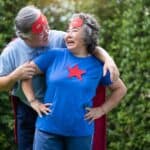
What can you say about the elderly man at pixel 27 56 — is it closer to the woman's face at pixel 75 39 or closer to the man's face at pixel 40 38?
the man's face at pixel 40 38

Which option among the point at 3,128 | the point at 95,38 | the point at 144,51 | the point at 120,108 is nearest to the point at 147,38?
the point at 144,51

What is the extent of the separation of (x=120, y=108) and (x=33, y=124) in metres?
2.06

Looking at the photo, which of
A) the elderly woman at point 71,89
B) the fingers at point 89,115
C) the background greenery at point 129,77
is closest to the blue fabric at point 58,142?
the elderly woman at point 71,89

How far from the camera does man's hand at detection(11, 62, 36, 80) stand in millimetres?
4754

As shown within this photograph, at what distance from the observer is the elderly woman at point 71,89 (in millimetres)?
4633

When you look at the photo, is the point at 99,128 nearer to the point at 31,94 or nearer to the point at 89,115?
the point at 89,115

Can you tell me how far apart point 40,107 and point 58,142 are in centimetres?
27

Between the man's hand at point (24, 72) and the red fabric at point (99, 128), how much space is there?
59 cm

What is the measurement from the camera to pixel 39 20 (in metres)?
4.76

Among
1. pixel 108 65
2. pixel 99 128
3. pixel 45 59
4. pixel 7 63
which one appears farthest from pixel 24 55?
pixel 99 128

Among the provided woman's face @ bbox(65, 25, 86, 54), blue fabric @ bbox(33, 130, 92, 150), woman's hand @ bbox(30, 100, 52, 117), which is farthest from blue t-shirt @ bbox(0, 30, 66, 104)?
blue fabric @ bbox(33, 130, 92, 150)

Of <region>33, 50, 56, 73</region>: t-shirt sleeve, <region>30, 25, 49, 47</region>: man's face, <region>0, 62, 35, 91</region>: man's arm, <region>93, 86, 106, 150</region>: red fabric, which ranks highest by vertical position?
<region>30, 25, 49, 47</region>: man's face

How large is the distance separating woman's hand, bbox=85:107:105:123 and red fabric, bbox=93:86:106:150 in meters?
0.15

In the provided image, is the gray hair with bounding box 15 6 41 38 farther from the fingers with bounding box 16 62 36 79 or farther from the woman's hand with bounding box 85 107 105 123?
the woman's hand with bounding box 85 107 105 123
